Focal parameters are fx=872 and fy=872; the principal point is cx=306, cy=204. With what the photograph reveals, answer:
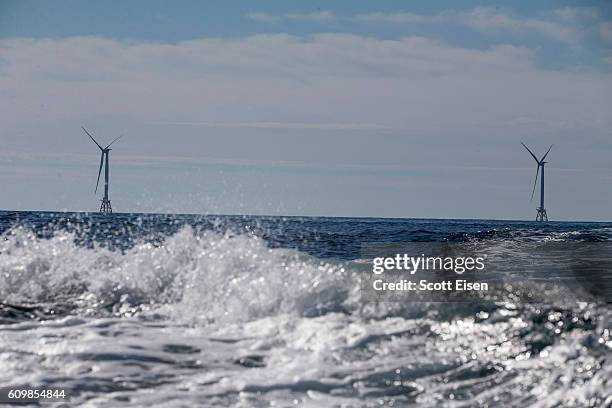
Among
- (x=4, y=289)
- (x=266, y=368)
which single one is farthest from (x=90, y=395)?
(x=4, y=289)

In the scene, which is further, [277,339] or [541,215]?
[541,215]

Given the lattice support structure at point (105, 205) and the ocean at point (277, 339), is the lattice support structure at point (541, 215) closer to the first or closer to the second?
the lattice support structure at point (105, 205)

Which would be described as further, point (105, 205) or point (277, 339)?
Result: point (105, 205)

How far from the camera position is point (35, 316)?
413 inches

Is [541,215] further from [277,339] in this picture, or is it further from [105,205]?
[277,339]

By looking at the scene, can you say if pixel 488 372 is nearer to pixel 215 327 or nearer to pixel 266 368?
pixel 266 368

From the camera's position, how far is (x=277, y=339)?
877 centimetres

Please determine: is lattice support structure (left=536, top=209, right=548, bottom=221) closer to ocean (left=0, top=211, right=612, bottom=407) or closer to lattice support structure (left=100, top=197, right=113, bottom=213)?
lattice support structure (left=100, top=197, right=113, bottom=213)

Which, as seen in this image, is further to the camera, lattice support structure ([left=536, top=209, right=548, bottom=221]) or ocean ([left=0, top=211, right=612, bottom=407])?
lattice support structure ([left=536, top=209, right=548, bottom=221])

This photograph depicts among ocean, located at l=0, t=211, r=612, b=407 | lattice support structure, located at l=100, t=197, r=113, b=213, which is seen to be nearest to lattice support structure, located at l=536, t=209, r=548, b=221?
lattice support structure, located at l=100, t=197, r=113, b=213

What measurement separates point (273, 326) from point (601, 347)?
3301 mm

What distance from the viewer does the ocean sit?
7227mm

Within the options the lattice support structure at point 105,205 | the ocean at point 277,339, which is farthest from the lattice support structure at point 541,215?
the ocean at point 277,339

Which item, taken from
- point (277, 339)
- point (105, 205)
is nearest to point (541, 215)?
point (105, 205)
